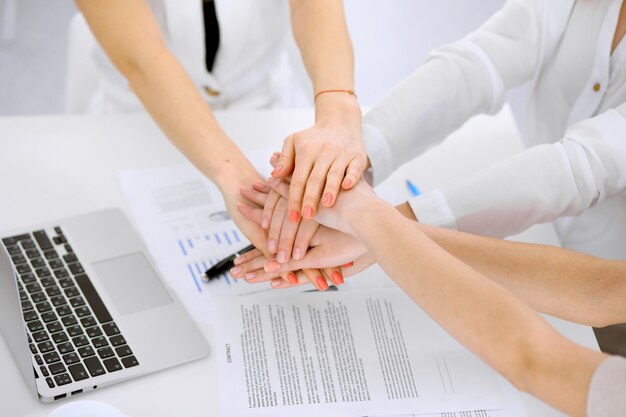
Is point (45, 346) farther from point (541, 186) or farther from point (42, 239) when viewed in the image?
point (541, 186)

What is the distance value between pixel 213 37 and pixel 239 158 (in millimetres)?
549

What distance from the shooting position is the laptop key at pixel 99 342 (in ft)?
3.30

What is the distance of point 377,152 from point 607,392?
1.84 ft

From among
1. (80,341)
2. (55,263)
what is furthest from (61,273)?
(80,341)

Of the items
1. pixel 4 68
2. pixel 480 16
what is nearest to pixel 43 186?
pixel 4 68

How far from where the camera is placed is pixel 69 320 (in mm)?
1028

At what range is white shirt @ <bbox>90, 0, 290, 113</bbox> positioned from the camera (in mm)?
1604

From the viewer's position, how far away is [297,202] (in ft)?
3.67

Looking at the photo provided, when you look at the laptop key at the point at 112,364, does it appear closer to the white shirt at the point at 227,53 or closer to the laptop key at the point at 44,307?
the laptop key at the point at 44,307

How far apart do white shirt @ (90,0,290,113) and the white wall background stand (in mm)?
924

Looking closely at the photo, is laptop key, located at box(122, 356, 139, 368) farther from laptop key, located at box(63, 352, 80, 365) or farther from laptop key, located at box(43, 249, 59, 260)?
laptop key, located at box(43, 249, 59, 260)

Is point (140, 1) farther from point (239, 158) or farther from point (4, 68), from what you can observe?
point (4, 68)

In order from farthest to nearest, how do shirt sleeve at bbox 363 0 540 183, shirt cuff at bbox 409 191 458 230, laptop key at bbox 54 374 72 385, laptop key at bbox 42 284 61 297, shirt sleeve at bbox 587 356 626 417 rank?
shirt sleeve at bbox 363 0 540 183, shirt cuff at bbox 409 191 458 230, laptop key at bbox 42 284 61 297, laptop key at bbox 54 374 72 385, shirt sleeve at bbox 587 356 626 417

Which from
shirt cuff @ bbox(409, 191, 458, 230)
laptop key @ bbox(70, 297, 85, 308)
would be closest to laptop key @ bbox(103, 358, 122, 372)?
laptop key @ bbox(70, 297, 85, 308)
